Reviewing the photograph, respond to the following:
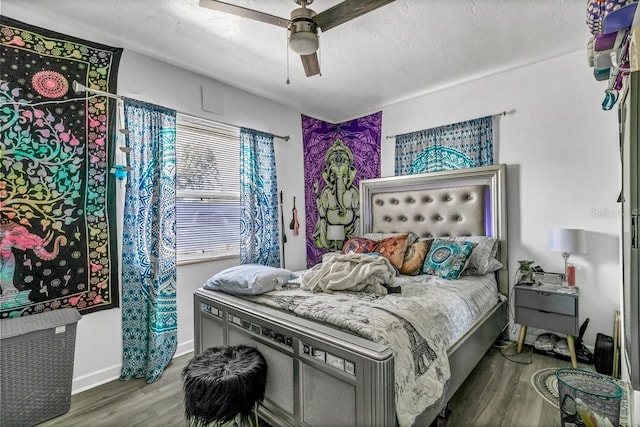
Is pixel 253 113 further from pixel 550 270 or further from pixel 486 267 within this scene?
pixel 550 270

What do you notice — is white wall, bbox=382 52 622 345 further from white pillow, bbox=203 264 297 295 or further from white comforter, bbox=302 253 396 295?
white pillow, bbox=203 264 297 295

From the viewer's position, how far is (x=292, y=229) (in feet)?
12.3

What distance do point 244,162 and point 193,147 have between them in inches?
20.7

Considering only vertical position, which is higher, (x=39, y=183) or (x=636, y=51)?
(x=636, y=51)

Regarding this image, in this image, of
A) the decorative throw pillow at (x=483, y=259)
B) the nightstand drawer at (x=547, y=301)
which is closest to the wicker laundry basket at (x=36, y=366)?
the decorative throw pillow at (x=483, y=259)

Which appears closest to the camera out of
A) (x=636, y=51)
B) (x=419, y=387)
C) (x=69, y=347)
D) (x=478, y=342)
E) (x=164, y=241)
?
(x=636, y=51)

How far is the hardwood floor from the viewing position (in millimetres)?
1799

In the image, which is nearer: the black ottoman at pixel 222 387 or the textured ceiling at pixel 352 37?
the black ottoman at pixel 222 387

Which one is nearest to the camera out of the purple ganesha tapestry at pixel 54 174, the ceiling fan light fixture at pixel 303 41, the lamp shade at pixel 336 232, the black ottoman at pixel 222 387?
the black ottoman at pixel 222 387

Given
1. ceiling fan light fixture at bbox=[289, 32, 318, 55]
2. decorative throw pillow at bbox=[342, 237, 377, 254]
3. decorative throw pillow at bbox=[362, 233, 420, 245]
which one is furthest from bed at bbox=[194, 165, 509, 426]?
ceiling fan light fixture at bbox=[289, 32, 318, 55]

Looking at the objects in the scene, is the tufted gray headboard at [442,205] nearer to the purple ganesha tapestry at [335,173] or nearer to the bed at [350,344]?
the bed at [350,344]

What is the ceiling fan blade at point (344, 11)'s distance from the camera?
Result: 154cm

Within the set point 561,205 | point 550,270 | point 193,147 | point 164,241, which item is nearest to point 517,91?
point 561,205

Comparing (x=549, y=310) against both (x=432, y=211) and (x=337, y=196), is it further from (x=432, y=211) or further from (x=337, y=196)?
(x=337, y=196)
